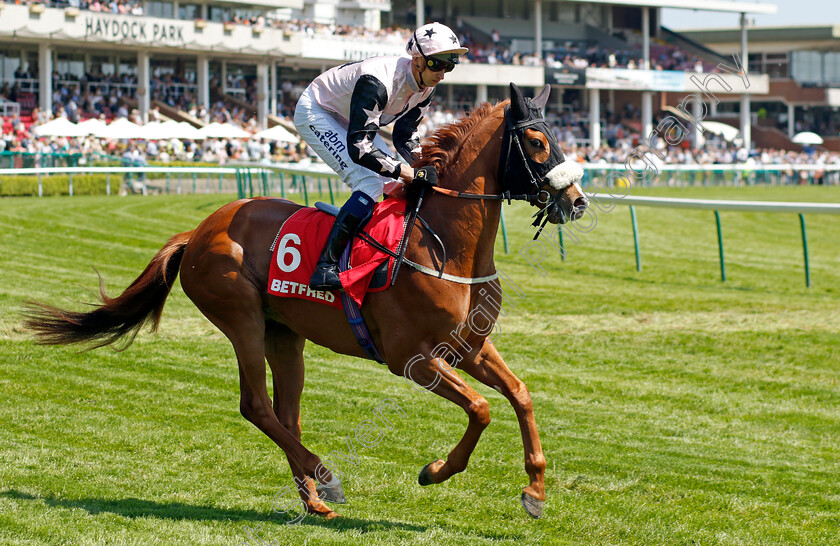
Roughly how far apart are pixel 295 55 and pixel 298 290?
36.2 metres

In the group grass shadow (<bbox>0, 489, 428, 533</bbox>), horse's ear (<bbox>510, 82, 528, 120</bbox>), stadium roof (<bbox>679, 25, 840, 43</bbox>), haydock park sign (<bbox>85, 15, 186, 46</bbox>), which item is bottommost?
grass shadow (<bbox>0, 489, 428, 533</bbox>)

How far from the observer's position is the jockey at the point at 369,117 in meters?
4.37

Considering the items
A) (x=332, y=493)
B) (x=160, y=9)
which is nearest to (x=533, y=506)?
(x=332, y=493)

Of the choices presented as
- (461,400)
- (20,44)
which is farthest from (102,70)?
(461,400)

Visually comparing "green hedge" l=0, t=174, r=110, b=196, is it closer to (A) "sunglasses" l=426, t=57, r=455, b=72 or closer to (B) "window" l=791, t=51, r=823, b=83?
(A) "sunglasses" l=426, t=57, r=455, b=72

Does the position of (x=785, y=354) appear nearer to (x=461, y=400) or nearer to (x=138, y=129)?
(x=461, y=400)

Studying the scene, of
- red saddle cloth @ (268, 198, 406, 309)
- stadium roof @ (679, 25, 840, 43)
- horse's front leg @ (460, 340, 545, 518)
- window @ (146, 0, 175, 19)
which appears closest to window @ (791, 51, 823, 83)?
stadium roof @ (679, 25, 840, 43)

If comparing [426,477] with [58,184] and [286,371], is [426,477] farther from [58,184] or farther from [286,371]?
[58,184]

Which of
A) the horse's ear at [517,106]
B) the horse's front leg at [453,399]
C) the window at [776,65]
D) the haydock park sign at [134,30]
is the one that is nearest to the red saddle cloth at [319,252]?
the horse's front leg at [453,399]

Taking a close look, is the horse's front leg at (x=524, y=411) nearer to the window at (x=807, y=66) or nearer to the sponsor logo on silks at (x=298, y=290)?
the sponsor logo on silks at (x=298, y=290)

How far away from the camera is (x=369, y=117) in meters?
4.40

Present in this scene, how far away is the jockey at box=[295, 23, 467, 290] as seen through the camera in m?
4.37

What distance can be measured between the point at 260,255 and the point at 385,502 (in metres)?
1.35

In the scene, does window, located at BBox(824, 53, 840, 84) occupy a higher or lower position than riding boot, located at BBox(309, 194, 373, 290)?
higher
